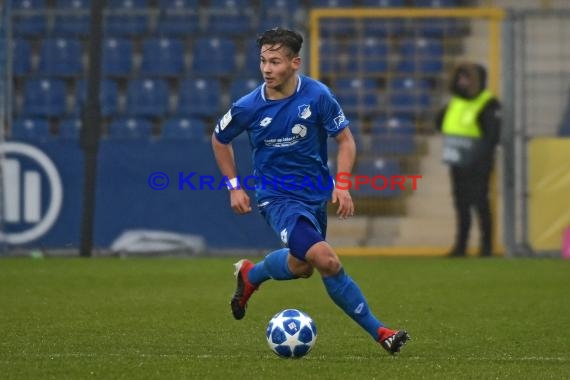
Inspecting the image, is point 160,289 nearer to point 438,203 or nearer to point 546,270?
point 546,270

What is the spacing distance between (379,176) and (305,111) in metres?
8.69

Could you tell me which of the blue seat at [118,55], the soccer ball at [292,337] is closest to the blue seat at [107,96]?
the blue seat at [118,55]

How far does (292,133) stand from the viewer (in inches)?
302

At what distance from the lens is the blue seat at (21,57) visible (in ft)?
55.5

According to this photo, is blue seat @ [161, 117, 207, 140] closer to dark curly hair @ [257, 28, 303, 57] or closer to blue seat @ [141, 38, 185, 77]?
blue seat @ [141, 38, 185, 77]

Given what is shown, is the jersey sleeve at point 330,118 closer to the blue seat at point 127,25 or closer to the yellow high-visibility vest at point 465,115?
the yellow high-visibility vest at point 465,115

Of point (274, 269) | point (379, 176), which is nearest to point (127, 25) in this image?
point (379, 176)

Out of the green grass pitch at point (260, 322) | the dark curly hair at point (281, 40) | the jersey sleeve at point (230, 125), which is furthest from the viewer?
the jersey sleeve at point (230, 125)

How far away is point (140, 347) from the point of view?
24.9 ft

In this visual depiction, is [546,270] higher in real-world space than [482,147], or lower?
lower

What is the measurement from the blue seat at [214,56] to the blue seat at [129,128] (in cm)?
112

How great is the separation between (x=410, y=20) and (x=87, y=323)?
29.9 ft

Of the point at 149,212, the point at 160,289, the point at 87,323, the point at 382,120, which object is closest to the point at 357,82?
the point at 382,120

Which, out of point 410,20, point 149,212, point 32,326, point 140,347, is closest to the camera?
point 140,347
